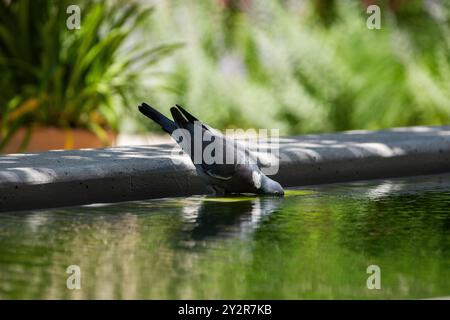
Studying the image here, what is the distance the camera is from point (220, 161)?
6902 mm

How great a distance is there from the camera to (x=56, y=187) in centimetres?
680

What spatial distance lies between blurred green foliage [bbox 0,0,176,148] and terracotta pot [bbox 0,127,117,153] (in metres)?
0.08

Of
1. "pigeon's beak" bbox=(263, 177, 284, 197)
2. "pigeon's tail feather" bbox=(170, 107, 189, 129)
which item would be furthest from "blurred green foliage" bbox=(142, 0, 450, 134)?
"pigeon's tail feather" bbox=(170, 107, 189, 129)

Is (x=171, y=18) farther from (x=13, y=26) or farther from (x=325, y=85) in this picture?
(x=13, y=26)

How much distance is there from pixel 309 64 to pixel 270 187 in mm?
6573

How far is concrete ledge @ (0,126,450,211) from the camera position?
6.76 metres

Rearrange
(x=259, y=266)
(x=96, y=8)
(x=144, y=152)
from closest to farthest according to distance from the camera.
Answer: (x=259, y=266) < (x=144, y=152) < (x=96, y=8)

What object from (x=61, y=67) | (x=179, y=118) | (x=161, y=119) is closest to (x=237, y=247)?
(x=179, y=118)

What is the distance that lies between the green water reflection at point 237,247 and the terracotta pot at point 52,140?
3.78 m

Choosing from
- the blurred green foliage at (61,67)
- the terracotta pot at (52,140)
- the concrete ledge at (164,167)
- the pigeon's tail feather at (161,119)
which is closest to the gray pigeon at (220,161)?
the pigeon's tail feather at (161,119)

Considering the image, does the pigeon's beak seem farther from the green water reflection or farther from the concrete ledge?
the concrete ledge
